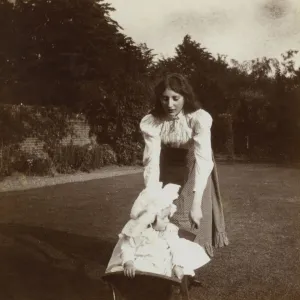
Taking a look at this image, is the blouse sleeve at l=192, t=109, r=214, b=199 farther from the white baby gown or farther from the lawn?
the lawn

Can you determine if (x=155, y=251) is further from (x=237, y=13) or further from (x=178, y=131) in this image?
(x=237, y=13)

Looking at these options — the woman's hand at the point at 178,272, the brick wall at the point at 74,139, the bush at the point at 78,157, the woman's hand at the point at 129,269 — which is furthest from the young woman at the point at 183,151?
the bush at the point at 78,157

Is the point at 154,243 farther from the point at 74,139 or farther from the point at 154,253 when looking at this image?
the point at 74,139

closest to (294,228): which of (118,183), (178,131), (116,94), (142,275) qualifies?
(178,131)

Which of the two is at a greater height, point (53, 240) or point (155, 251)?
point (155, 251)

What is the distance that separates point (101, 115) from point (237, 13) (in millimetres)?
11003

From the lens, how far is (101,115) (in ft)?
51.7

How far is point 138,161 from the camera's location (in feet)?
54.2

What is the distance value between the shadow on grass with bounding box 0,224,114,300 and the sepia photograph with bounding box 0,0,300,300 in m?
0.02

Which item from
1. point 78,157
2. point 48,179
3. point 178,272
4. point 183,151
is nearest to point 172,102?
point 183,151

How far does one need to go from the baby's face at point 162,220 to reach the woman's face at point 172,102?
25.4 inches

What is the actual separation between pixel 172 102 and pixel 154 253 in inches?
36.8

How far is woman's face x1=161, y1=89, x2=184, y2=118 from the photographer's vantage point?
9.77 feet

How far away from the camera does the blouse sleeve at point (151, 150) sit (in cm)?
300
